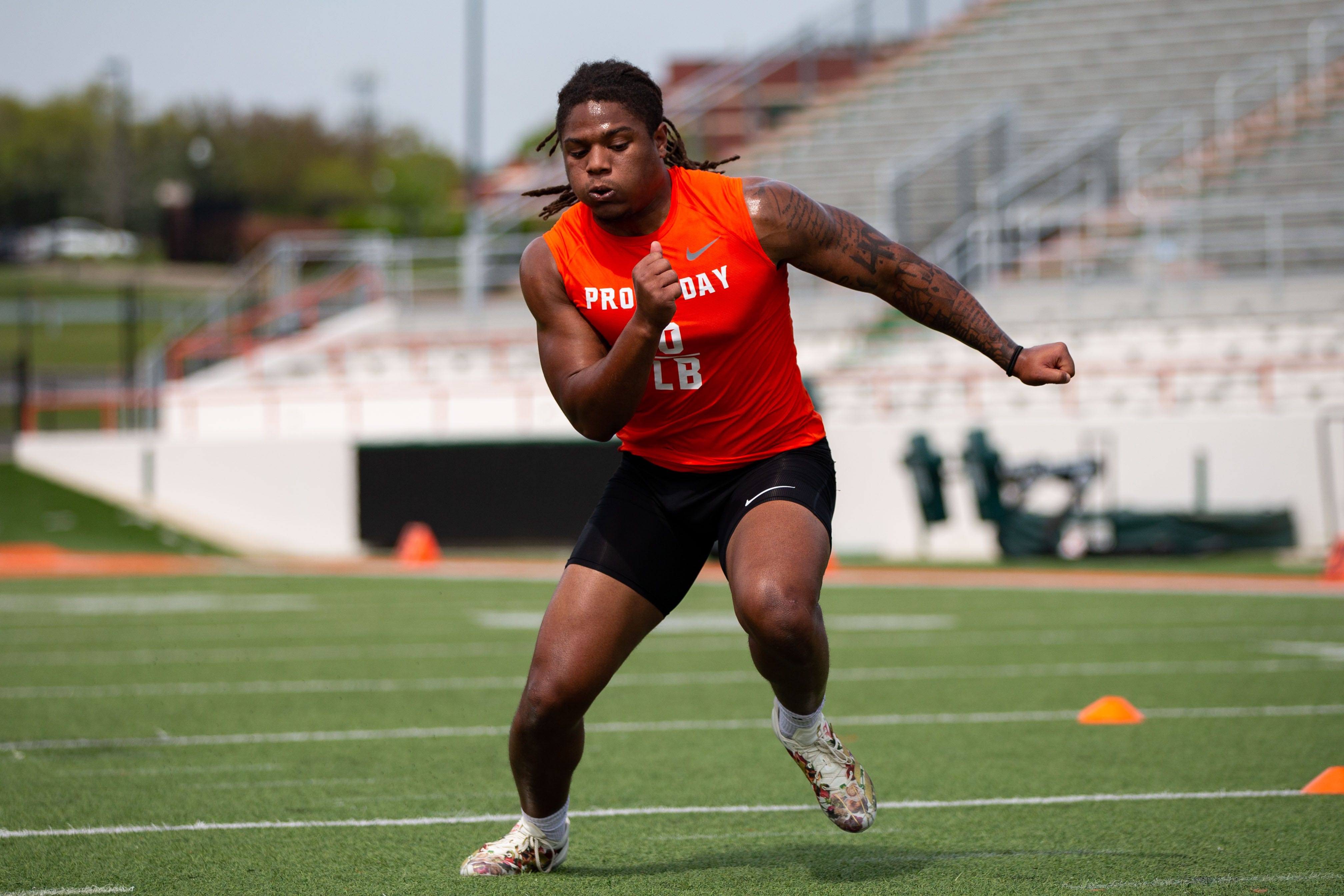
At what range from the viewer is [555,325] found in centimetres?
432

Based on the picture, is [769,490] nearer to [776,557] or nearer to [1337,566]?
[776,557]

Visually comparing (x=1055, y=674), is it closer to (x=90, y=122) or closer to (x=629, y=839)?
(x=629, y=839)

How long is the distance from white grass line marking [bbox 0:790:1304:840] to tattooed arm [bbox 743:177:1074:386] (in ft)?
5.95

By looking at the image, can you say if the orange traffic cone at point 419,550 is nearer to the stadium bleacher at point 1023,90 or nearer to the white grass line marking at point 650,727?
the stadium bleacher at point 1023,90

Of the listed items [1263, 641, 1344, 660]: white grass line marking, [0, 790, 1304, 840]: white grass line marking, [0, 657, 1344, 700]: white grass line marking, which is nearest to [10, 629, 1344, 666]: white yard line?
[1263, 641, 1344, 660]: white grass line marking

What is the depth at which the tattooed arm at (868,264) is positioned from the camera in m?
4.34

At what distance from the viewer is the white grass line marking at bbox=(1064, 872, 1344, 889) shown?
4.19 metres

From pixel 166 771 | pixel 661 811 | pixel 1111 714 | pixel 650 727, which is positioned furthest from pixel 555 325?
pixel 1111 714

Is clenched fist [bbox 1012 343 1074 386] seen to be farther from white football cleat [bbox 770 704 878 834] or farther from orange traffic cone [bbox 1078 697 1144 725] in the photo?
orange traffic cone [bbox 1078 697 1144 725]

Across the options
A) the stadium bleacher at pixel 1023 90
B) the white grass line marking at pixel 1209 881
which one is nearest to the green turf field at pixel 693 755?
the white grass line marking at pixel 1209 881

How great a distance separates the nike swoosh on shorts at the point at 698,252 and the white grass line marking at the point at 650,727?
3531 millimetres

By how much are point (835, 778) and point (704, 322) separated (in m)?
1.31

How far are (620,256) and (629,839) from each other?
1894 millimetres

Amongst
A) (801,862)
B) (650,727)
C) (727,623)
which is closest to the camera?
(801,862)
